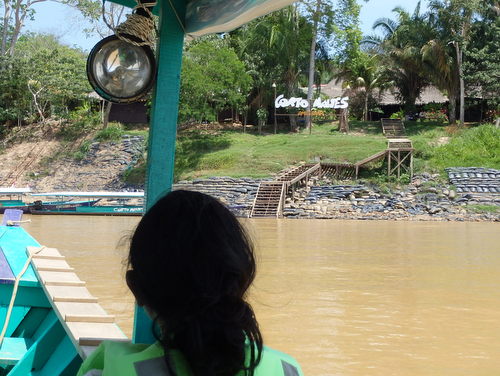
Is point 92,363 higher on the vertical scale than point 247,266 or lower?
lower

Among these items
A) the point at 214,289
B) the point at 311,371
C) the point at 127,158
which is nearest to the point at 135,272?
the point at 214,289

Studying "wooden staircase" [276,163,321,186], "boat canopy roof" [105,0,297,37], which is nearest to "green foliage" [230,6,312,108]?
Answer: "wooden staircase" [276,163,321,186]

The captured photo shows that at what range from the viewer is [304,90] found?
97.1 feet

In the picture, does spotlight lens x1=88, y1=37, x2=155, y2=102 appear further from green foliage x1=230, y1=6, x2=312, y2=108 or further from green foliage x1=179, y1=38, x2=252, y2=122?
green foliage x1=230, y1=6, x2=312, y2=108

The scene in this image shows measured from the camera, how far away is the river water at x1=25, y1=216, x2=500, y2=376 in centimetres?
492

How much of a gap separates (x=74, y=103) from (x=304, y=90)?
10.3 metres

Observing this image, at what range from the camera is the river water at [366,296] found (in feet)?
16.1

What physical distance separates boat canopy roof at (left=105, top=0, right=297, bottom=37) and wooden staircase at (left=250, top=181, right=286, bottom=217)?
17539 mm

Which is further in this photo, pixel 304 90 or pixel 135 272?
pixel 304 90

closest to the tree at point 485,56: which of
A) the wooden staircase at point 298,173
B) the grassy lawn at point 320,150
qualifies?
the grassy lawn at point 320,150

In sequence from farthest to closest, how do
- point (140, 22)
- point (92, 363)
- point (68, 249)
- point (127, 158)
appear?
point (127, 158) → point (68, 249) → point (140, 22) → point (92, 363)

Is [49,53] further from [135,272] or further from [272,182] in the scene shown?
[135,272]

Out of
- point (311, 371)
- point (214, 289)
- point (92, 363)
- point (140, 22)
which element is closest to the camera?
point (214, 289)

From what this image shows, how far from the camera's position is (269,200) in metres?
20.3
